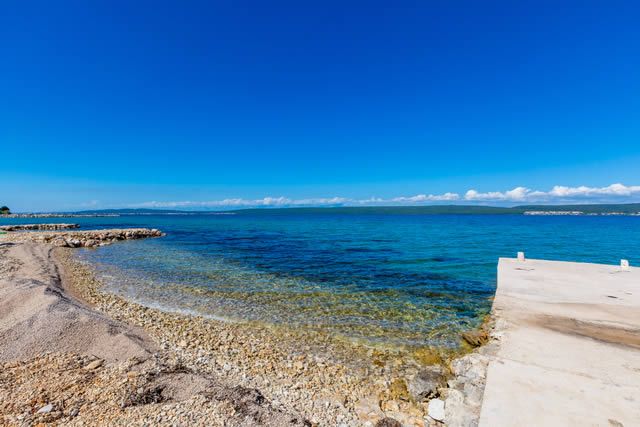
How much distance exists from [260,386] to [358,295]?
301 inches

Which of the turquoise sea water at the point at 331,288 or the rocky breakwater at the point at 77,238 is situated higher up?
the rocky breakwater at the point at 77,238

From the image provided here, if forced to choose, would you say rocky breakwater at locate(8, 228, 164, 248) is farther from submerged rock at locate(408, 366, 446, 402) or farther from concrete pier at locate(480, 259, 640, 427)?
concrete pier at locate(480, 259, 640, 427)

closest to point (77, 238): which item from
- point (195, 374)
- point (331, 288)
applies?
point (331, 288)

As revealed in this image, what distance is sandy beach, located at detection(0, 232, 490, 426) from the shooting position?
4.44 metres

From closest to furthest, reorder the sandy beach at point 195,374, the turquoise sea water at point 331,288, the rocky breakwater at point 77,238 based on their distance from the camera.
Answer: the sandy beach at point 195,374 → the turquoise sea water at point 331,288 → the rocky breakwater at point 77,238

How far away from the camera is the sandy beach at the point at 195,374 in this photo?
4.44 m

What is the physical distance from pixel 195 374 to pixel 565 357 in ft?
25.9

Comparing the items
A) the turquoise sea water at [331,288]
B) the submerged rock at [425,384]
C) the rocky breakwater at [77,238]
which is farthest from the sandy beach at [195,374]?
the rocky breakwater at [77,238]

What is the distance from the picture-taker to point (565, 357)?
20.1 feet

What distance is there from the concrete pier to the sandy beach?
67 centimetres

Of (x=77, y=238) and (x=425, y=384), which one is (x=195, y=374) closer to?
(x=425, y=384)

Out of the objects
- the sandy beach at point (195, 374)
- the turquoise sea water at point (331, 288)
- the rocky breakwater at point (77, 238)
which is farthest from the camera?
the rocky breakwater at point (77, 238)

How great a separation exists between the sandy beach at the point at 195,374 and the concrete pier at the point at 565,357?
2.20ft

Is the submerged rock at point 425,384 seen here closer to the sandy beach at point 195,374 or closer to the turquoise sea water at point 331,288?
the sandy beach at point 195,374
